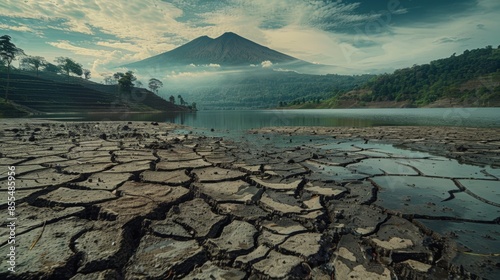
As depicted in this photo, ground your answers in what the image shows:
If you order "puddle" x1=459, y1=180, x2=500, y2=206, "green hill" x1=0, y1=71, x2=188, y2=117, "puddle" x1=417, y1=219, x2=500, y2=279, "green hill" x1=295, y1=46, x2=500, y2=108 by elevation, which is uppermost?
"green hill" x1=295, y1=46, x2=500, y2=108

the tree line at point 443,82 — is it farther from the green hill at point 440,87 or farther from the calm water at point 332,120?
the calm water at point 332,120

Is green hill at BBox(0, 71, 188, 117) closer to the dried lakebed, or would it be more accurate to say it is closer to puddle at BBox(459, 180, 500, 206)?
the dried lakebed

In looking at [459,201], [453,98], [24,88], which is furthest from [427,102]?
[24,88]

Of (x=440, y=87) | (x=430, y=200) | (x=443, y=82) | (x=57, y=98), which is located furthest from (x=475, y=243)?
(x=443, y=82)

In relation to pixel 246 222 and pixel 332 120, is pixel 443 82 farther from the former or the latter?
pixel 246 222

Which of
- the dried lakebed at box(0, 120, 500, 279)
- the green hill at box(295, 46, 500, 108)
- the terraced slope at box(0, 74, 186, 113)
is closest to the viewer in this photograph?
the dried lakebed at box(0, 120, 500, 279)

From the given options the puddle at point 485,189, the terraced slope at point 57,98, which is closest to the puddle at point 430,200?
the puddle at point 485,189

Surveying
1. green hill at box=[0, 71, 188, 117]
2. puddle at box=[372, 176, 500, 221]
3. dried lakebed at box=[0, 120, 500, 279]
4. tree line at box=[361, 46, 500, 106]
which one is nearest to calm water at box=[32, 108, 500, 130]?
green hill at box=[0, 71, 188, 117]
